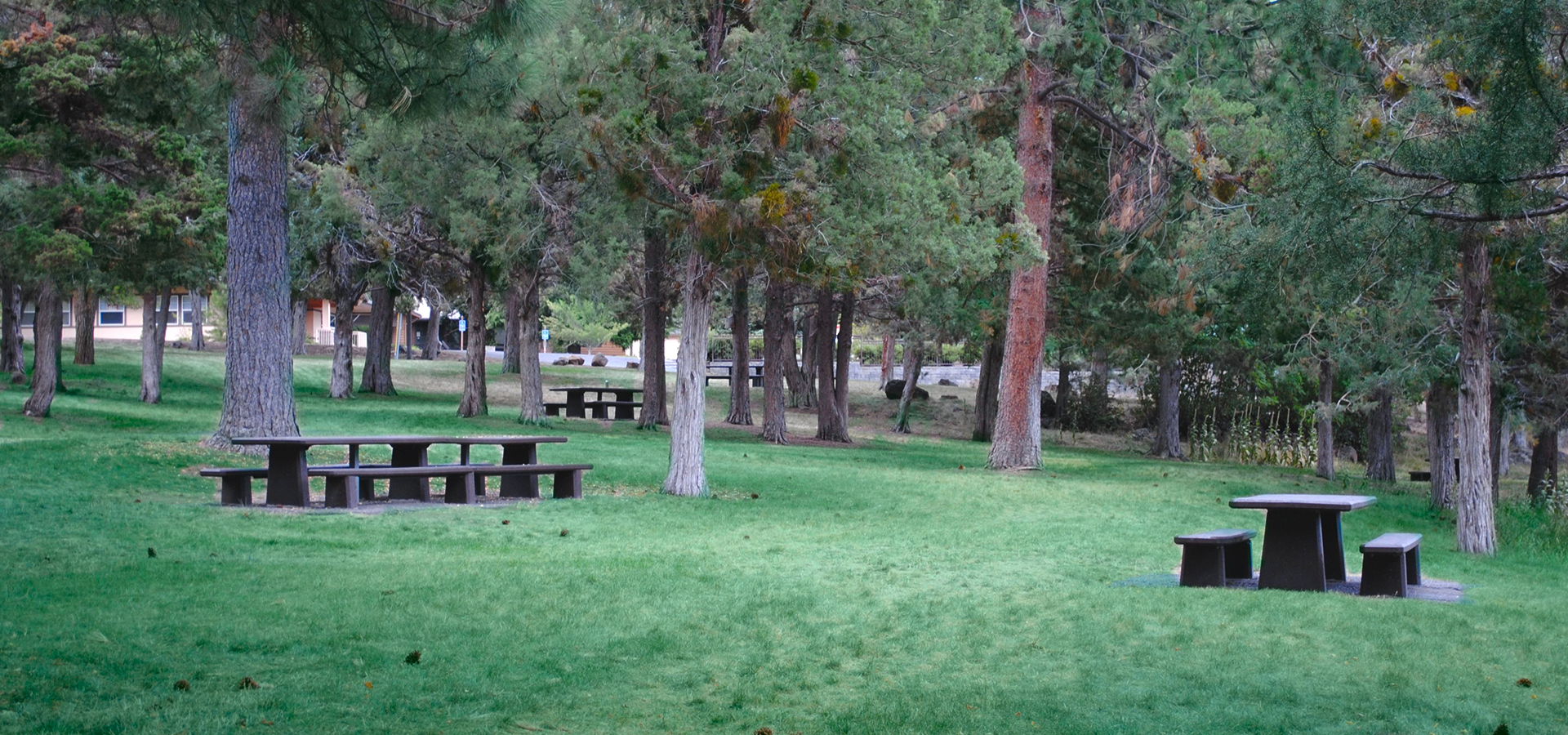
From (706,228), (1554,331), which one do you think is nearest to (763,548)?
(706,228)

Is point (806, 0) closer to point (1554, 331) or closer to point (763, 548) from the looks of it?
point (763, 548)

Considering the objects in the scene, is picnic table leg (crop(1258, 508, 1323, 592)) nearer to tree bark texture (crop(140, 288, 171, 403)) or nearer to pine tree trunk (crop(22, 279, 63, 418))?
pine tree trunk (crop(22, 279, 63, 418))

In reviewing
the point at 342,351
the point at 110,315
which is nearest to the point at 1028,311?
the point at 342,351

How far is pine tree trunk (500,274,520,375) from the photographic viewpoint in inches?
1177

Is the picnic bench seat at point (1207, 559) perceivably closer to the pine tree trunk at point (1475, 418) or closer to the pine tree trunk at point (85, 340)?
the pine tree trunk at point (1475, 418)

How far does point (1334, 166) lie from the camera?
7.59 metres

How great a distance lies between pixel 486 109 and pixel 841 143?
5525mm

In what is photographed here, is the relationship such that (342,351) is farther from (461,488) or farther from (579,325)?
(579,325)

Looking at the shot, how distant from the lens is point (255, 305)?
16281 millimetres

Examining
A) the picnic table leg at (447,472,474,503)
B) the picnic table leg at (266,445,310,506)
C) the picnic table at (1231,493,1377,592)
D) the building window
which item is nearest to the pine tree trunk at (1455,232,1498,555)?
the picnic table at (1231,493,1377,592)

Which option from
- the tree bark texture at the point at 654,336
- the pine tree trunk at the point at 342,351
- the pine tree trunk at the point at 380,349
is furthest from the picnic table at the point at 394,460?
the pine tree trunk at the point at 380,349

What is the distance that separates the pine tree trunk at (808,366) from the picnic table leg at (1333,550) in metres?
29.5

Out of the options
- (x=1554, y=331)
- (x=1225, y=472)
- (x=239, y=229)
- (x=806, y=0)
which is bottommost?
(x=1225, y=472)

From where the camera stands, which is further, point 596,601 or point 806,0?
point 806,0
